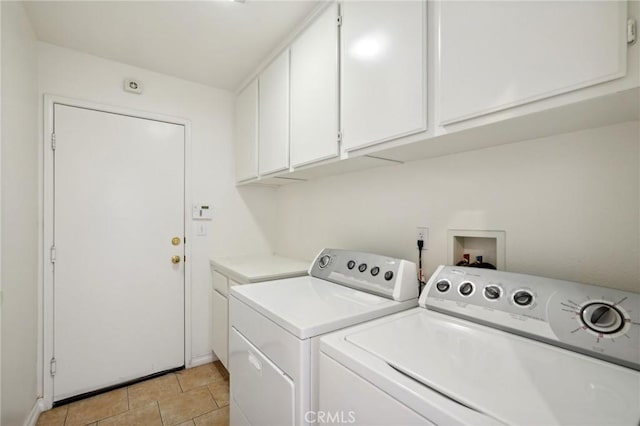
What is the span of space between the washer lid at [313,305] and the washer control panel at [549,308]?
216mm

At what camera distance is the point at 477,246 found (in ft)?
4.24

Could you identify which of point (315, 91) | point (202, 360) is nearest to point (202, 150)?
point (315, 91)

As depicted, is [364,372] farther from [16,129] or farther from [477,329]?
[16,129]

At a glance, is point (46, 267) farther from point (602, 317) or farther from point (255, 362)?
point (602, 317)

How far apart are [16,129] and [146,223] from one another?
3.10 ft

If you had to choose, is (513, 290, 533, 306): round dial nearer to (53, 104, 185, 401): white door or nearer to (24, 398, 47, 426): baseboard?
(53, 104, 185, 401): white door

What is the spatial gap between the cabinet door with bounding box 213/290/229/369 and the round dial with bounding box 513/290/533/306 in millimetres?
1839

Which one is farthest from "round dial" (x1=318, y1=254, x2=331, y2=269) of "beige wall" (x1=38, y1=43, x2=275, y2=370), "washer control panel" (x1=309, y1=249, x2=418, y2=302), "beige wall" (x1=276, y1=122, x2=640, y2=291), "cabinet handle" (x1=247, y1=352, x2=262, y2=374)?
"beige wall" (x1=38, y1=43, x2=275, y2=370)

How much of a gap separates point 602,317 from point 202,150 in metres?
2.64

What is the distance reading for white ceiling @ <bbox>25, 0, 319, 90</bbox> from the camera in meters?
1.59

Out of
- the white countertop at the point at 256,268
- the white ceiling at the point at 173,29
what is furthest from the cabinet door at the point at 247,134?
the white countertop at the point at 256,268

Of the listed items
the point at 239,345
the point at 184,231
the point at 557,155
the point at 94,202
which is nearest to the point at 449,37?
the point at 557,155

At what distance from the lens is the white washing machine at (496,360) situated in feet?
1.94

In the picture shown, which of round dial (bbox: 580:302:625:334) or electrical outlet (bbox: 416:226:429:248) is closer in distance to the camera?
round dial (bbox: 580:302:625:334)
